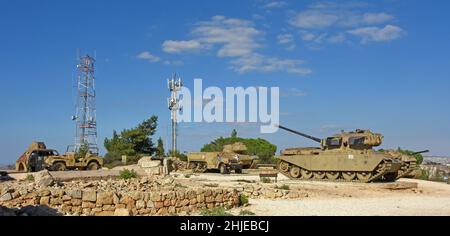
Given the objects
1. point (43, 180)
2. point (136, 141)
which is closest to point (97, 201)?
point (43, 180)

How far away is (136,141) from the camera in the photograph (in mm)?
46219

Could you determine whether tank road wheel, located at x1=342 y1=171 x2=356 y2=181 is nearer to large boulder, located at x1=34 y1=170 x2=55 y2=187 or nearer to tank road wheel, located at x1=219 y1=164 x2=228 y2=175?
tank road wheel, located at x1=219 y1=164 x2=228 y2=175

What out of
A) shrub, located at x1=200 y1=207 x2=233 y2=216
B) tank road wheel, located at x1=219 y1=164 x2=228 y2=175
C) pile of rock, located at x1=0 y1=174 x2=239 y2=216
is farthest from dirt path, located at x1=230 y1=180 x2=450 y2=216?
tank road wheel, located at x1=219 y1=164 x2=228 y2=175

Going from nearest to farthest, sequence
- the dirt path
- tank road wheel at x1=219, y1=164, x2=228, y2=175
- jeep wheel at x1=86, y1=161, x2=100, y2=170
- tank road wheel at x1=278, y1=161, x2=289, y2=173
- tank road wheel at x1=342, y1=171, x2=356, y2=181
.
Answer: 1. the dirt path
2. tank road wheel at x1=342, y1=171, x2=356, y2=181
3. tank road wheel at x1=278, y1=161, x2=289, y2=173
4. jeep wheel at x1=86, y1=161, x2=100, y2=170
5. tank road wheel at x1=219, y1=164, x2=228, y2=175

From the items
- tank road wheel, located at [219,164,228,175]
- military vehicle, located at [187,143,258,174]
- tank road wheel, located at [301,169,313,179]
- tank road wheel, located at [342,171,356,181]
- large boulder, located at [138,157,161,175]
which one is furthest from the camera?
military vehicle, located at [187,143,258,174]

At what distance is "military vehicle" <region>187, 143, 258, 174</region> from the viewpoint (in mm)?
31703

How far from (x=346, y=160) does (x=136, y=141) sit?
26.2m

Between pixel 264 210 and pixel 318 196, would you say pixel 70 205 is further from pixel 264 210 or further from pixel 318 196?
pixel 318 196

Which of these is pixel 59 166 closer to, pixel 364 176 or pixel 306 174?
pixel 306 174

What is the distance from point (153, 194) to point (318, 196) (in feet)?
23.9

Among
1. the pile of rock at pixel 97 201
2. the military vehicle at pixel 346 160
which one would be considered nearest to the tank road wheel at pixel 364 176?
the military vehicle at pixel 346 160

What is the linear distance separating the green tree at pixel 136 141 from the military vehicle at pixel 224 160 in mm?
12527

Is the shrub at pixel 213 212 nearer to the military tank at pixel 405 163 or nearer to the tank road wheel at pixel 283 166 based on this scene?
the military tank at pixel 405 163

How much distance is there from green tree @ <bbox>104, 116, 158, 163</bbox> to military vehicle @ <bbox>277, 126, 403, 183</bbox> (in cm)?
2176
